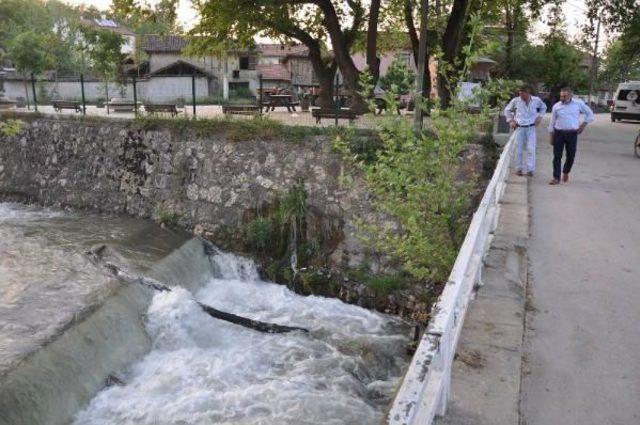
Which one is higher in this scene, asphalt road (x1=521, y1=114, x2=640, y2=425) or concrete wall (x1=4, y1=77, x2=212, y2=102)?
concrete wall (x1=4, y1=77, x2=212, y2=102)

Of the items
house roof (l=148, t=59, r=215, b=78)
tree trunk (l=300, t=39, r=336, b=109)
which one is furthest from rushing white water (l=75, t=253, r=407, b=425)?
house roof (l=148, t=59, r=215, b=78)

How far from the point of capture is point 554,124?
10.1 m

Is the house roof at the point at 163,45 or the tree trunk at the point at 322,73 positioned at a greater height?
the house roof at the point at 163,45

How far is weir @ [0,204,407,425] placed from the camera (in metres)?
6.14

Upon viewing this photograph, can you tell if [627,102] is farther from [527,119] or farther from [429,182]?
[429,182]

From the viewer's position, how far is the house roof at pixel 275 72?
48297 mm

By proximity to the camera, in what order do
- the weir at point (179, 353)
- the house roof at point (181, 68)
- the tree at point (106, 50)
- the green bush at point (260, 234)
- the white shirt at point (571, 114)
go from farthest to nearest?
the house roof at point (181, 68), the tree at point (106, 50), the green bush at point (260, 234), the white shirt at point (571, 114), the weir at point (179, 353)

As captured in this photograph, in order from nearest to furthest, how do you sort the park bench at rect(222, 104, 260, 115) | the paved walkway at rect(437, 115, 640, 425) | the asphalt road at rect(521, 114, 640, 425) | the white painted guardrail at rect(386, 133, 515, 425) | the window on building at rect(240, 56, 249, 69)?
the white painted guardrail at rect(386, 133, 515, 425) < the paved walkway at rect(437, 115, 640, 425) < the asphalt road at rect(521, 114, 640, 425) < the park bench at rect(222, 104, 260, 115) < the window on building at rect(240, 56, 249, 69)

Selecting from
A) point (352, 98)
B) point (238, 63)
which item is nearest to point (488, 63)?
point (238, 63)

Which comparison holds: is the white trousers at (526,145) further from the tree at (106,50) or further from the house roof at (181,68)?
the house roof at (181,68)

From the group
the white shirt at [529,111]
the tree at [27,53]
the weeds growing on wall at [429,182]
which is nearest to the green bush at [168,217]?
the white shirt at [529,111]

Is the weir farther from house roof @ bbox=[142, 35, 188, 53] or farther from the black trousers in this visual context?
house roof @ bbox=[142, 35, 188, 53]

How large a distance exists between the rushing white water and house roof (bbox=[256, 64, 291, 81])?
4019 cm

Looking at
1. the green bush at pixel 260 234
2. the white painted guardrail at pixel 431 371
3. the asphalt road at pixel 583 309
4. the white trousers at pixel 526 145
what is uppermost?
the white trousers at pixel 526 145
